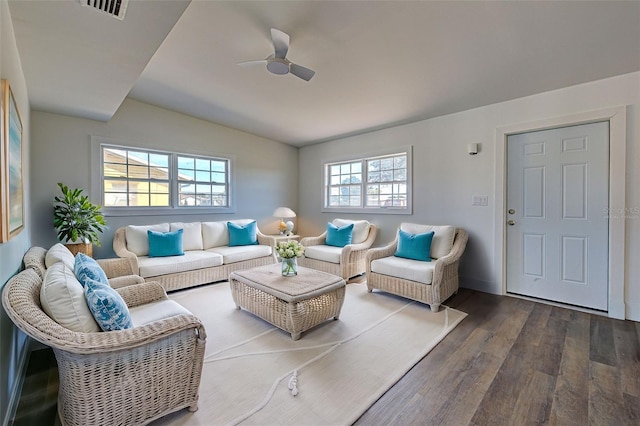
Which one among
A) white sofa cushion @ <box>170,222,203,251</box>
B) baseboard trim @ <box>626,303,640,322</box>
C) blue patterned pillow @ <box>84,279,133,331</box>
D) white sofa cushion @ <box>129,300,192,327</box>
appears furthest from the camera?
white sofa cushion @ <box>170,222,203,251</box>

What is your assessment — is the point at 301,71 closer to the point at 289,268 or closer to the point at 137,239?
the point at 289,268

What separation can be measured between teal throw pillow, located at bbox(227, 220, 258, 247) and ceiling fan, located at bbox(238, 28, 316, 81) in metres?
2.83

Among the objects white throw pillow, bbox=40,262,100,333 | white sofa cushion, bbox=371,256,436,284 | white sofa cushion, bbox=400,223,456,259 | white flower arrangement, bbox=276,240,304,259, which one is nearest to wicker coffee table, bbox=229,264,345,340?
white flower arrangement, bbox=276,240,304,259

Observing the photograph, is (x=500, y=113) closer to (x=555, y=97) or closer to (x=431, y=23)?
(x=555, y=97)

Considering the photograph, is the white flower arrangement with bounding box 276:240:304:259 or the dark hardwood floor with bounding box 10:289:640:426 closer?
the dark hardwood floor with bounding box 10:289:640:426

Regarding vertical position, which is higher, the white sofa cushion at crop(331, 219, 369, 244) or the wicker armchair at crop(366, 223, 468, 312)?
the white sofa cushion at crop(331, 219, 369, 244)

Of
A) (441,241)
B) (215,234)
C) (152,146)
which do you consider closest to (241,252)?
(215,234)

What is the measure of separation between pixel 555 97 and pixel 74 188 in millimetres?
6112

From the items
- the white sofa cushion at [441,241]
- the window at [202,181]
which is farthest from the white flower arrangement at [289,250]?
the window at [202,181]

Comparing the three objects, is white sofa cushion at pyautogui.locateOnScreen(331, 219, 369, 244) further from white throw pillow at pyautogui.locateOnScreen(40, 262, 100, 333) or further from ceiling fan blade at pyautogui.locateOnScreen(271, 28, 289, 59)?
white throw pillow at pyautogui.locateOnScreen(40, 262, 100, 333)

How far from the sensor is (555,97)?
10.2ft

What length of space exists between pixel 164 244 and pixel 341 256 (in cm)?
249

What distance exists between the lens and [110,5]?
1652mm

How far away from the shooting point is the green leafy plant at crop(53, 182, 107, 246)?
3.31m
